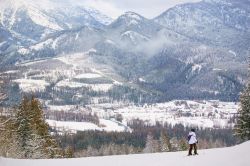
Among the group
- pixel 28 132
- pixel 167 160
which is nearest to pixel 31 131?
pixel 28 132

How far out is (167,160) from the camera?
3862 cm

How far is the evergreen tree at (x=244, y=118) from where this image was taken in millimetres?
59031

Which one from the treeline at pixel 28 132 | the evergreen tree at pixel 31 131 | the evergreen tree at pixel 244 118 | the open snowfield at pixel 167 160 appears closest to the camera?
the open snowfield at pixel 167 160

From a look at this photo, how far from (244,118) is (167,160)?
2398cm

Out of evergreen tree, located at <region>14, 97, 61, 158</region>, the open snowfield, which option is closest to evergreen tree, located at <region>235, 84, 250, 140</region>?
the open snowfield

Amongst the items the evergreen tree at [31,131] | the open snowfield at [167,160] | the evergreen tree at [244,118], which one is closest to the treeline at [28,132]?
the evergreen tree at [31,131]

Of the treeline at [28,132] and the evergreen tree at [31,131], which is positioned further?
the evergreen tree at [31,131]

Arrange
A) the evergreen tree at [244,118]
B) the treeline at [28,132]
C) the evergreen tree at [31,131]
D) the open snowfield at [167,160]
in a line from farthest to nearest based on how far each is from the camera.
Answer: the evergreen tree at [244,118] < the evergreen tree at [31,131] < the treeline at [28,132] < the open snowfield at [167,160]

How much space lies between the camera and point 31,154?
56812 millimetres

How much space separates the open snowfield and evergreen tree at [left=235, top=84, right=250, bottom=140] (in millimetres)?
19371

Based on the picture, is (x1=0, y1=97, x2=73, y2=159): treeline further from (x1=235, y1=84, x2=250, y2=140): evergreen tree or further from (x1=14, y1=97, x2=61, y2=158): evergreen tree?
(x1=235, y1=84, x2=250, y2=140): evergreen tree

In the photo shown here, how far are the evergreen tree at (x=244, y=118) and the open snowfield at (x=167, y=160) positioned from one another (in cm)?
1937

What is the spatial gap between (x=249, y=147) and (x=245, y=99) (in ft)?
74.9

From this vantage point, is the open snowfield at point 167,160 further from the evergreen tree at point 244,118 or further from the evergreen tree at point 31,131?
the evergreen tree at point 244,118
